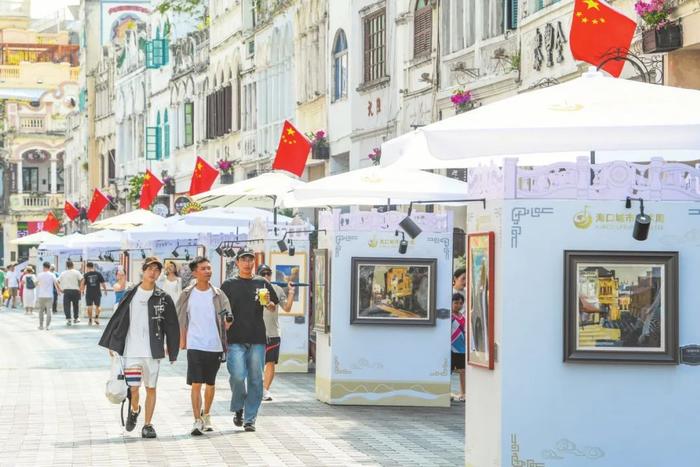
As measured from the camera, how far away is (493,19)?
29812 mm

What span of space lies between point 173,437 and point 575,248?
621cm

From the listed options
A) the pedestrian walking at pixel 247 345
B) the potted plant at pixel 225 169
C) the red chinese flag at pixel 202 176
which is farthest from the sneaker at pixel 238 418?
the potted plant at pixel 225 169

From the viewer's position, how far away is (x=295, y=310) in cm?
2659

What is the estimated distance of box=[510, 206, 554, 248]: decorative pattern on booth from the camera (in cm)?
1230

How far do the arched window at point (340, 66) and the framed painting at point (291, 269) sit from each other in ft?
44.6

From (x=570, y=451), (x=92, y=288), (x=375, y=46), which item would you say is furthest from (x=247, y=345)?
(x=92, y=288)

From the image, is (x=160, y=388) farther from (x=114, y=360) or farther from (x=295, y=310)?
(x=114, y=360)

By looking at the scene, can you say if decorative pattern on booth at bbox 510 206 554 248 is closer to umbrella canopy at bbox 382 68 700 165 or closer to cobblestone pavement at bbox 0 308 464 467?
umbrella canopy at bbox 382 68 700 165

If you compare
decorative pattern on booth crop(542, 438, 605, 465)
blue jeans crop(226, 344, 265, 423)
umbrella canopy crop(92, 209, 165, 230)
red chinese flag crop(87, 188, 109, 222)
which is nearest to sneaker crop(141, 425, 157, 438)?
blue jeans crop(226, 344, 265, 423)

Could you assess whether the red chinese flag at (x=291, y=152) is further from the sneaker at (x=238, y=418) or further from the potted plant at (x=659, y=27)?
the sneaker at (x=238, y=418)

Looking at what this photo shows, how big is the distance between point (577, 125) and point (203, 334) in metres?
5.85

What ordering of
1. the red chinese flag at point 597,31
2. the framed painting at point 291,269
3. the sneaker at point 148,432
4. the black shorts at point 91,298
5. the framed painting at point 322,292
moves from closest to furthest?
1. the sneaker at point 148,432
2. the red chinese flag at point 597,31
3. the framed painting at point 322,292
4. the framed painting at point 291,269
5. the black shorts at point 91,298

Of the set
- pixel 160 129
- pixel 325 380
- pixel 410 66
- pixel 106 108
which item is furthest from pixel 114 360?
pixel 106 108

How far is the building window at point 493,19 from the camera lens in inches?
1160
